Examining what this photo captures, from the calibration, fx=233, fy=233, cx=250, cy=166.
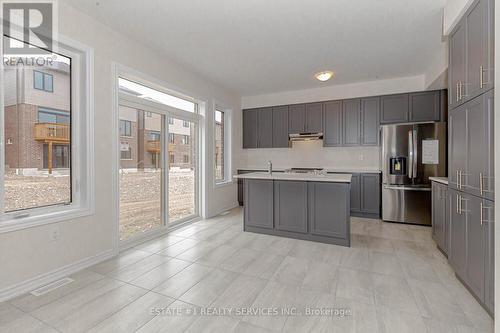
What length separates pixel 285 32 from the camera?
9.66ft

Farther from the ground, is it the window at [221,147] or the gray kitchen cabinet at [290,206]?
the window at [221,147]

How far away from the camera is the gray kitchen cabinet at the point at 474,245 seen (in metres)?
1.84

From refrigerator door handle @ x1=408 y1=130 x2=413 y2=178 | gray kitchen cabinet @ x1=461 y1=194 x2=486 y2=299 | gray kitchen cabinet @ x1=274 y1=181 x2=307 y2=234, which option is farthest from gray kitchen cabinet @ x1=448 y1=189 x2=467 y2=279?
refrigerator door handle @ x1=408 y1=130 x2=413 y2=178

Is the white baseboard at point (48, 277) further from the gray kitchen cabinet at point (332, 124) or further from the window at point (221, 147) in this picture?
the gray kitchen cabinet at point (332, 124)

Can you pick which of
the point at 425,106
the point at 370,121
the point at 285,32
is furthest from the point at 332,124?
the point at 285,32

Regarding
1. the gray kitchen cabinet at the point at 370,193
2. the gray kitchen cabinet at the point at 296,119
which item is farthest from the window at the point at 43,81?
the gray kitchen cabinet at the point at 370,193

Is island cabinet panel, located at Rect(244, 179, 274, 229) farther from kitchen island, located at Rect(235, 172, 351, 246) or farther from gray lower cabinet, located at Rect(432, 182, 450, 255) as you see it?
gray lower cabinet, located at Rect(432, 182, 450, 255)

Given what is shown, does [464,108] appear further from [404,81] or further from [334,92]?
[334,92]

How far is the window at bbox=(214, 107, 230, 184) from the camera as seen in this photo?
531 cm

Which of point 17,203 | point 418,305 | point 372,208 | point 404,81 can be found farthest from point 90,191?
point 404,81

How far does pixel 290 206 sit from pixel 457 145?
2066mm

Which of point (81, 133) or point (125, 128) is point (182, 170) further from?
point (81, 133)

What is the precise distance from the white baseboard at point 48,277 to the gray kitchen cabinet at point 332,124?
14.6ft

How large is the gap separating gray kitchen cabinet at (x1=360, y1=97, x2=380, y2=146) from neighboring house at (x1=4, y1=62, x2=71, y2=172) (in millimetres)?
4911
